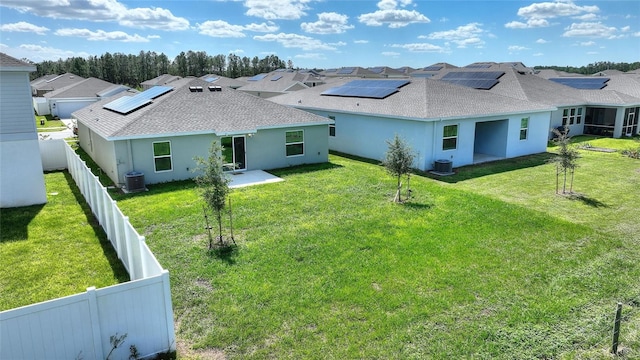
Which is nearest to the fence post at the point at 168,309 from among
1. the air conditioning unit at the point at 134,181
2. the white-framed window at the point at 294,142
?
the air conditioning unit at the point at 134,181

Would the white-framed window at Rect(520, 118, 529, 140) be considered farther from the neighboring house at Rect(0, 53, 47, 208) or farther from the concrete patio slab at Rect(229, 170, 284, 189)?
the neighboring house at Rect(0, 53, 47, 208)

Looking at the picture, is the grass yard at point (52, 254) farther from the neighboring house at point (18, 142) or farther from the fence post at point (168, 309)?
the fence post at point (168, 309)

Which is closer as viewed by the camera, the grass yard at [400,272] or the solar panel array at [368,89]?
the grass yard at [400,272]

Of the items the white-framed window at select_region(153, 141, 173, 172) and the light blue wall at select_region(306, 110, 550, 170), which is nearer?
the white-framed window at select_region(153, 141, 173, 172)

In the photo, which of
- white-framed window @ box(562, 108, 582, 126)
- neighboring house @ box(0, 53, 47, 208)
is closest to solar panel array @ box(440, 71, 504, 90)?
white-framed window @ box(562, 108, 582, 126)

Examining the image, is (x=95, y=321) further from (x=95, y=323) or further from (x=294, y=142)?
(x=294, y=142)

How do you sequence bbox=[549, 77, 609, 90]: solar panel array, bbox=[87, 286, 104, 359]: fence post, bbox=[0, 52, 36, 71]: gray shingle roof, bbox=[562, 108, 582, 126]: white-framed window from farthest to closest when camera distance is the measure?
bbox=[549, 77, 609, 90]: solar panel array < bbox=[562, 108, 582, 126]: white-framed window < bbox=[0, 52, 36, 71]: gray shingle roof < bbox=[87, 286, 104, 359]: fence post

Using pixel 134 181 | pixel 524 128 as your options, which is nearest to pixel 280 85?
pixel 524 128
